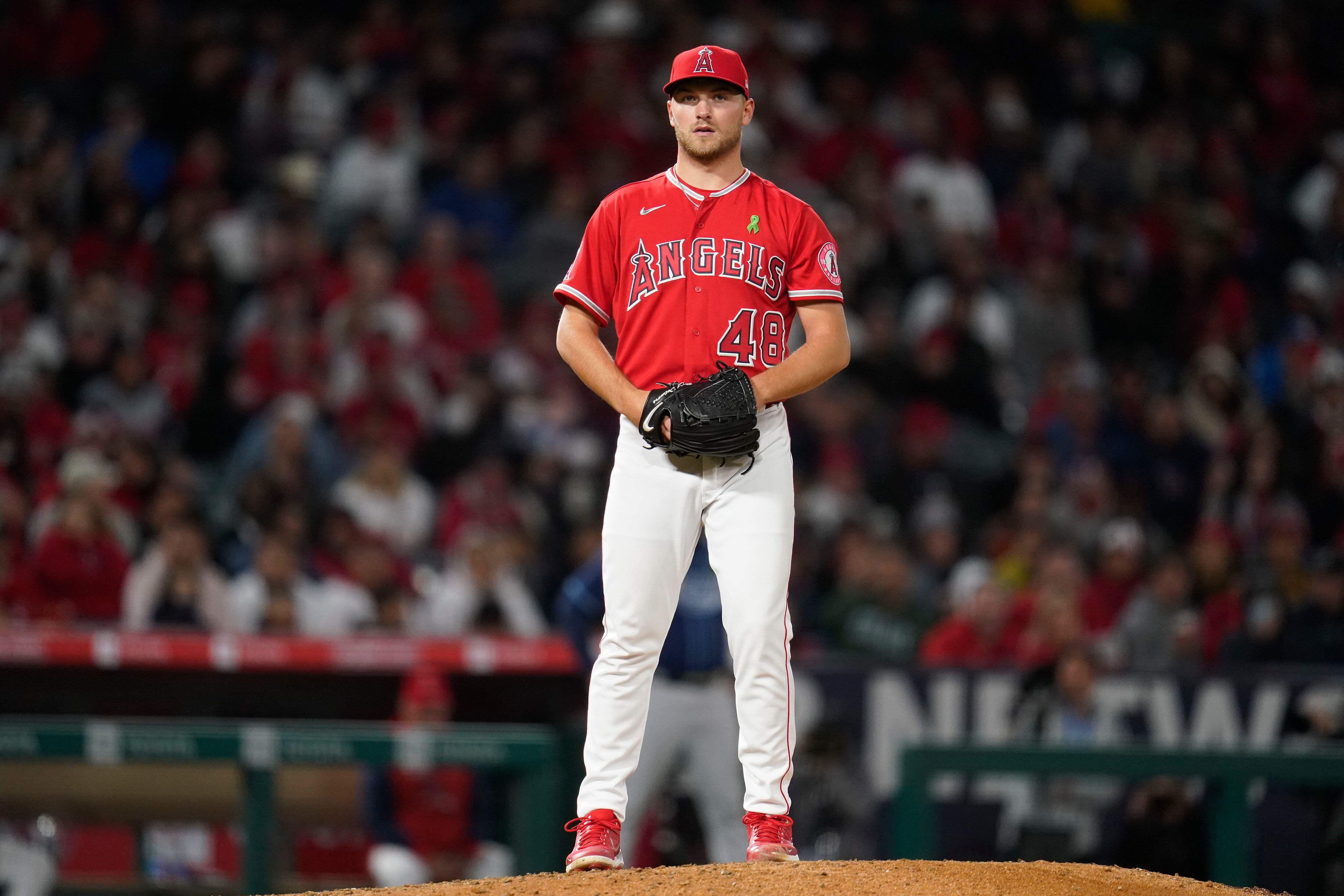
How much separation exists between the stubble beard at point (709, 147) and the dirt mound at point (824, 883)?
172cm

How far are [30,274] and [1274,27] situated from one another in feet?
32.5

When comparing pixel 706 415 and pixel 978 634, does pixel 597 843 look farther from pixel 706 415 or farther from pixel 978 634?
pixel 978 634

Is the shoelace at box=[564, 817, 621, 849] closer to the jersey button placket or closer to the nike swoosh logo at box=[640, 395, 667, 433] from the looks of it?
the nike swoosh logo at box=[640, 395, 667, 433]

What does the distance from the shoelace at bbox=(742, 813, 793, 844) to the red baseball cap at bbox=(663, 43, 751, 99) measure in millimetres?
1766

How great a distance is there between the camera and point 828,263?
407cm

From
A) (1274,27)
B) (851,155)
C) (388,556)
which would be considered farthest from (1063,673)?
(1274,27)

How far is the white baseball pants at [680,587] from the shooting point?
12.8 ft

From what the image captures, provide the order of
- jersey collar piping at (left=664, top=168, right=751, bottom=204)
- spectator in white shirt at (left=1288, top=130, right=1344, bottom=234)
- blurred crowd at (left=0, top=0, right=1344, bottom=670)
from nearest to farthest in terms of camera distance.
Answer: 1. jersey collar piping at (left=664, top=168, right=751, bottom=204)
2. blurred crowd at (left=0, top=0, right=1344, bottom=670)
3. spectator in white shirt at (left=1288, top=130, right=1344, bottom=234)

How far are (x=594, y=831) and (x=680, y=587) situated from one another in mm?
623

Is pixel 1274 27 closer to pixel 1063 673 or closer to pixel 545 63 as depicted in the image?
pixel 545 63

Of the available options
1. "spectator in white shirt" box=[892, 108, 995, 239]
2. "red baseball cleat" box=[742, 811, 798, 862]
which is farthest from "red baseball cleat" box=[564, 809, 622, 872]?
"spectator in white shirt" box=[892, 108, 995, 239]

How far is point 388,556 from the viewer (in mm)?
8258

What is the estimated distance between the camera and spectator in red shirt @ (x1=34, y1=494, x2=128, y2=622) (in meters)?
7.69

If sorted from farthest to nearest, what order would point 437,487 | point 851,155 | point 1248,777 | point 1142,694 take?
point 851,155 < point 437,487 < point 1142,694 < point 1248,777
